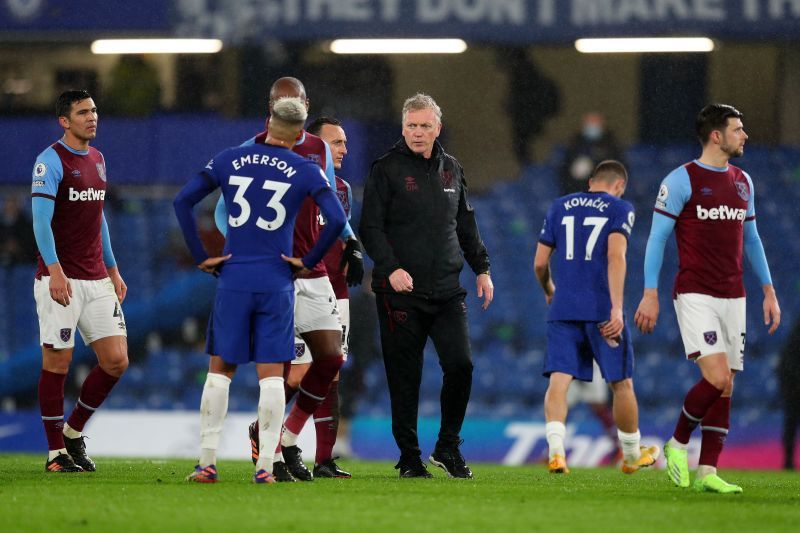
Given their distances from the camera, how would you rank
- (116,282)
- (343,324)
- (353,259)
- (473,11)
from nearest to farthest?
(353,259) < (343,324) < (116,282) < (473,11)

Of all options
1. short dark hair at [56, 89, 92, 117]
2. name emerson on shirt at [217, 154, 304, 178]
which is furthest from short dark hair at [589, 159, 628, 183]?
short dark hair at [56, 89, 92, 117]

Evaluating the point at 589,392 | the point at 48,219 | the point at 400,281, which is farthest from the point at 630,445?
the point at 589,392

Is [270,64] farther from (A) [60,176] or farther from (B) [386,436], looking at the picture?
(A) [60,176]

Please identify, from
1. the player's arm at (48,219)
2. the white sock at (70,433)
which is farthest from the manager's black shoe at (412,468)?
the player's arm at (48,219)

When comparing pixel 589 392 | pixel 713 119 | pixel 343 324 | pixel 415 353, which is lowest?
pixel 589 392

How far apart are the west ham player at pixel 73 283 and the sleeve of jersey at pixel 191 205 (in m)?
1.60

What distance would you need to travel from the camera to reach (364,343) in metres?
14.8

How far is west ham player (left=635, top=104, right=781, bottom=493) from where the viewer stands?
7.16 m

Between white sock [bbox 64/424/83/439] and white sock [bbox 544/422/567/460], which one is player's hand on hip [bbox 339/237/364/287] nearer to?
white sock [bbox 544/422/567/460]

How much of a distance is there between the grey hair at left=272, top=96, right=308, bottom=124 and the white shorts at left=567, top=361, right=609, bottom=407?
26.6 feet

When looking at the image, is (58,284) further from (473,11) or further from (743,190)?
(473,11)

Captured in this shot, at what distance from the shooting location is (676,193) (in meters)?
7.25

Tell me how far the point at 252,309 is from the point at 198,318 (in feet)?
30.5

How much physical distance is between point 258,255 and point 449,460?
1.93m
